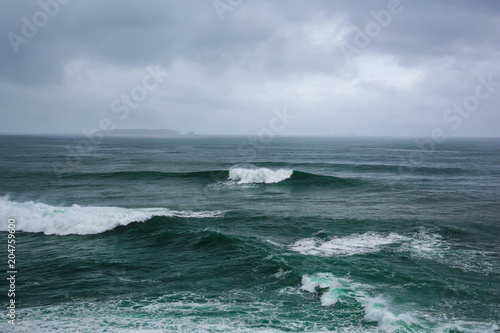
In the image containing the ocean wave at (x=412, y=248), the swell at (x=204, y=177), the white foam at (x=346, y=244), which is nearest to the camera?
the ocean wave at (x=412, y=248)

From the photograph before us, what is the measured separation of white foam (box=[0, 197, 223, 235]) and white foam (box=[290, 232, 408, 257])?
319 inches

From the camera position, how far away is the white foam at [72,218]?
67.5 ft

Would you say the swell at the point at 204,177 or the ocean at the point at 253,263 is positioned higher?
the swell at the point at 204,177

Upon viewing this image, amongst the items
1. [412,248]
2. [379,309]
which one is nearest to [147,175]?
A: [412,248]

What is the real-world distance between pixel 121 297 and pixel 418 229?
15.8m

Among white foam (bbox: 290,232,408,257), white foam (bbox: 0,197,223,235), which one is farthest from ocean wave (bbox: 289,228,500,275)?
white foam (bbox: 0,197,223,235)

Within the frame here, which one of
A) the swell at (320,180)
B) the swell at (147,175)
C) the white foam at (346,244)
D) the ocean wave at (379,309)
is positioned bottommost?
the ocean wave at (379,309)

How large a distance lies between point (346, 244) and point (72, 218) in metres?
15.5

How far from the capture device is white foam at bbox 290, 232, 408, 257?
16.4m

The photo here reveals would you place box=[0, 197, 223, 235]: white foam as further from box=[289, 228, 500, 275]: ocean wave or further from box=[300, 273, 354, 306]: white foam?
box=[300, 273, 354, 306]: white foam

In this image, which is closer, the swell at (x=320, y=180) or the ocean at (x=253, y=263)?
the ocean at (x=253, y=263)

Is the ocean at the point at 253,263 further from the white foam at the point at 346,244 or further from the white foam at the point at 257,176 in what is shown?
the white foam at the point at 257,176

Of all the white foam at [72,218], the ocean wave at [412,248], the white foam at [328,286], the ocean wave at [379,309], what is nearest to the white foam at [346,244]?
the ocean wave at [412,248]

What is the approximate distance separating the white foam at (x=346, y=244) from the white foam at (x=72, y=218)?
811 centimetres
